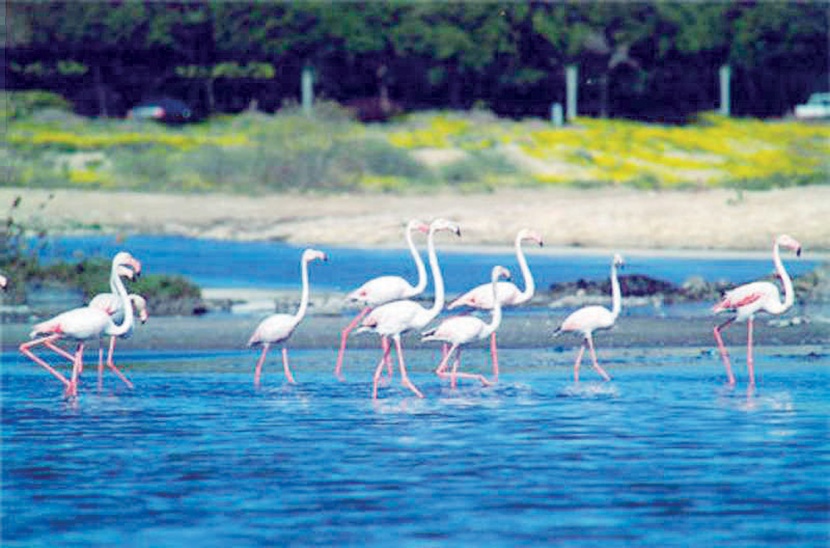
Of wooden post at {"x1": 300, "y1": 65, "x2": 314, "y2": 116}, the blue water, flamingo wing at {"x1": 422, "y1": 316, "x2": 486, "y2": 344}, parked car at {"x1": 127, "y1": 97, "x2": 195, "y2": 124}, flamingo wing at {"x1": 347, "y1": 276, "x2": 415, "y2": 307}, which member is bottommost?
the blue water

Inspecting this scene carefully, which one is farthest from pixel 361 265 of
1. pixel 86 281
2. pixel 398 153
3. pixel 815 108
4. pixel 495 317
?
pixel 815 108

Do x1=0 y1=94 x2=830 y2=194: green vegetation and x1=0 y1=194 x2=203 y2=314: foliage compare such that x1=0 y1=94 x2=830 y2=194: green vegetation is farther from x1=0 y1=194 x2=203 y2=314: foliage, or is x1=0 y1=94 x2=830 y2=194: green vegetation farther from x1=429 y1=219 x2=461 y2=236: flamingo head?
x1=429 y1=219 x2=461 y2=236: flamingo head

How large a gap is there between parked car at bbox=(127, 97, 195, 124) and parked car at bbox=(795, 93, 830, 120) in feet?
73.1

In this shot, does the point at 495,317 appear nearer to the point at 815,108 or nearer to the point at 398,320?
the point at 398,320

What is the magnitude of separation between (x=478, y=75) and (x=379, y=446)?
54732mm

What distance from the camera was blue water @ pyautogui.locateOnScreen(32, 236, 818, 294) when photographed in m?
26.6

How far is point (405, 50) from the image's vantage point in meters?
64.6

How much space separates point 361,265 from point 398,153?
21686 mm

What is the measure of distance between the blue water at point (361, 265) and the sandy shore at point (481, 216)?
65.1 inches

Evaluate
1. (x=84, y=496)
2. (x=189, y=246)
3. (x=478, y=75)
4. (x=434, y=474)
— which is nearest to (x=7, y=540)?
(x=84, y=496)

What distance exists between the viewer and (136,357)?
19.2 metres

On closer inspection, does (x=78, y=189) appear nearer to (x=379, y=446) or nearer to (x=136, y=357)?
(x=136, y=357)

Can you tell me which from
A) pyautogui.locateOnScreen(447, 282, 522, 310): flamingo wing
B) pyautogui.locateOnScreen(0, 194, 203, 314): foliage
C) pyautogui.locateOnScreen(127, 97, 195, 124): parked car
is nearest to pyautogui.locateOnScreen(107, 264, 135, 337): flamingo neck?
pyautogui.locateOnScreen(447, 282, 522, 310): flamingo wing

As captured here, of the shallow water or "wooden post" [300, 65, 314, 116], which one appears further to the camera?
"wooden post" [300, 65, 314, 116]
